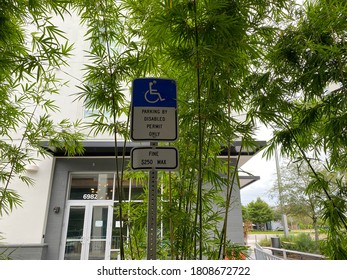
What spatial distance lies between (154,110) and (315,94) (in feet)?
3.99

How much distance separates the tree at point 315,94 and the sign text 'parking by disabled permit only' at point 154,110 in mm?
796

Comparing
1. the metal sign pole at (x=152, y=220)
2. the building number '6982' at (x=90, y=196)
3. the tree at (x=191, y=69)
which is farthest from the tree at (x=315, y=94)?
the building number '6982' at (x=90, y=196)

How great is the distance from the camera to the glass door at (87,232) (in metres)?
5.63

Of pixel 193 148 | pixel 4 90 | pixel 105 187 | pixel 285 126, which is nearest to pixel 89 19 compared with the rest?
pixel 4 90

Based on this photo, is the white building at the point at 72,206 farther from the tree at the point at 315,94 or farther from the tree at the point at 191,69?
the tree at the point at 191,69

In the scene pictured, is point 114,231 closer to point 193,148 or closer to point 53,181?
point 53,181

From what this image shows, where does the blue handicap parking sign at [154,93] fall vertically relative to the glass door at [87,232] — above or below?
above

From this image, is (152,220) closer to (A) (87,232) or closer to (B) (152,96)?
(B) (152,96)

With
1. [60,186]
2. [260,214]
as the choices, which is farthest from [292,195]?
[260,214]

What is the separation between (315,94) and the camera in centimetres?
166

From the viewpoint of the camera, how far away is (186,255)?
1496 millimetres
